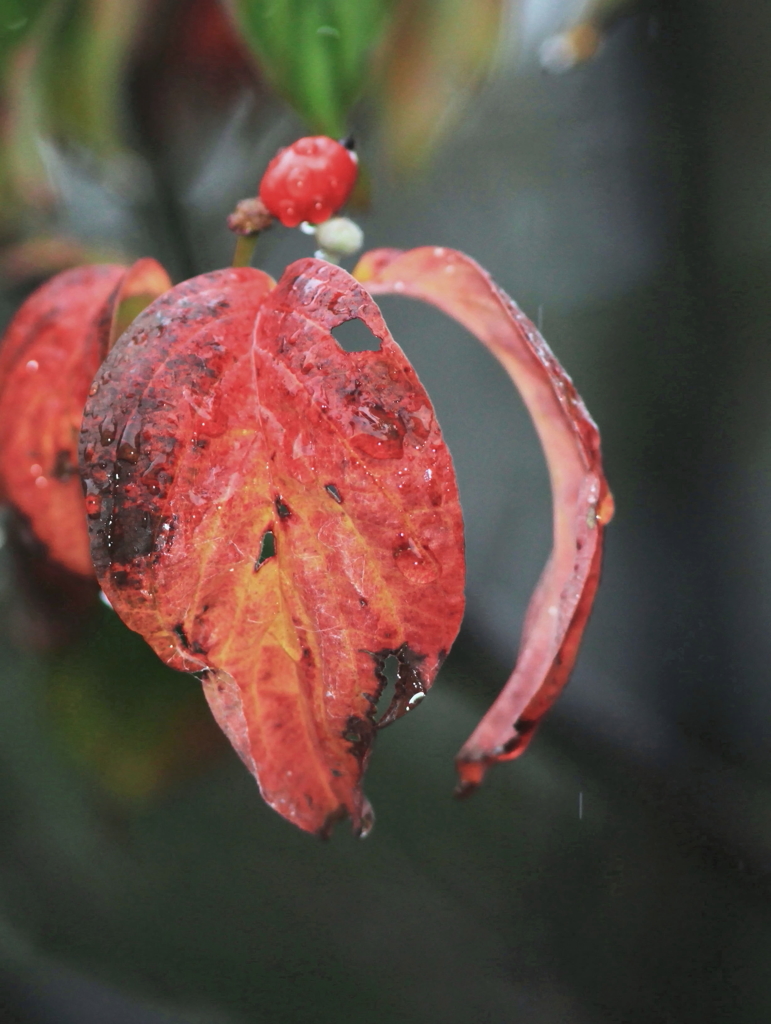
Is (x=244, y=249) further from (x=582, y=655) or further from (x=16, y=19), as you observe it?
(x=582, y=655)

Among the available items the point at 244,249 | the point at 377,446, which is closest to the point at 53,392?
the point at 244,249

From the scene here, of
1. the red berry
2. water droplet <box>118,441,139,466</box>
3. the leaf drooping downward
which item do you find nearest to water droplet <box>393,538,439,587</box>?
the leaf drooping downward

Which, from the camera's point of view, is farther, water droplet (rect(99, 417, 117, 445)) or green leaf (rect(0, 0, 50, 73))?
green leaf (rect(0, 0, 50, 73))

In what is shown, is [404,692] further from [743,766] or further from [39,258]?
[39,258]

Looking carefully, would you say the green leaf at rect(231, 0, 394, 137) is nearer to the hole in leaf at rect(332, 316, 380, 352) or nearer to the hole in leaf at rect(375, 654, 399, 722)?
the hole in leaf at rect(332, 316, 380, 352)

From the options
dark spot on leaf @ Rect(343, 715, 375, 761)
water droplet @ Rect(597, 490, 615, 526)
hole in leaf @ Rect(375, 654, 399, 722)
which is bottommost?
hole in leaf @ Rect(375, 654, 399, 722)

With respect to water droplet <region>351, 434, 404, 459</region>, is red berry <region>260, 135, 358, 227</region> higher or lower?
higher
